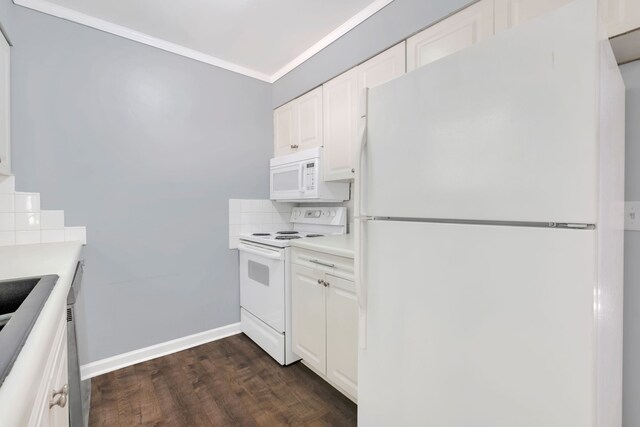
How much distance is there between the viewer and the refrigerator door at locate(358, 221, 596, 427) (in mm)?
693

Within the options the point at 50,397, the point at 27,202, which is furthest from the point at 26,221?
the point at 50,397

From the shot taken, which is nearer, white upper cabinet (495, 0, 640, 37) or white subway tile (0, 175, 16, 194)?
white upper cabinet (495, 0, 640, 37)

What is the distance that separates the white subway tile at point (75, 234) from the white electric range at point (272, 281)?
3.60ft

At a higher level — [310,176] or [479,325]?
[310,176]

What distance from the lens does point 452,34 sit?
144 cm

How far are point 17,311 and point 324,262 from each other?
51.5 inches

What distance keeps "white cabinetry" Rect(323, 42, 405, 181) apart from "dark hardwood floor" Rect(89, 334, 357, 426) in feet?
4.77

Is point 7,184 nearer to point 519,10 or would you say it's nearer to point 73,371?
point 73,371

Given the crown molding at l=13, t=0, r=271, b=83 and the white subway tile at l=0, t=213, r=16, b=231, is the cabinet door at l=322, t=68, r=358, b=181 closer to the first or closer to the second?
the crown molding at l=13, t=0, r=271, b=83

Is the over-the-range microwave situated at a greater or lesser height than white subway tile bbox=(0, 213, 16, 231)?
greater

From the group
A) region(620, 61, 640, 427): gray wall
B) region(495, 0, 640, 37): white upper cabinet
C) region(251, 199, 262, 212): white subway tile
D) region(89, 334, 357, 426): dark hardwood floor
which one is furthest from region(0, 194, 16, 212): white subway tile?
region(620, 61, 640, 427): gray wall

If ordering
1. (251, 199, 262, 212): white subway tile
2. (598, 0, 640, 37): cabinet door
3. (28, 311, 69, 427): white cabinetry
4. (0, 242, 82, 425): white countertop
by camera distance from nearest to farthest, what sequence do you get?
1. (0, 242, 82, 425): white countertop
2. (28, 311, 69, 427): white cabinetry
3. (598, 0, 640, 37): cabinet door
4. (251, 199, 262, 212): white subway tile

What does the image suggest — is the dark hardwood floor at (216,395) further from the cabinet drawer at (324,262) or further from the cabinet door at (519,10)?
the cabinet door at (519,10)

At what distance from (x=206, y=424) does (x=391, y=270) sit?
1366 mm
